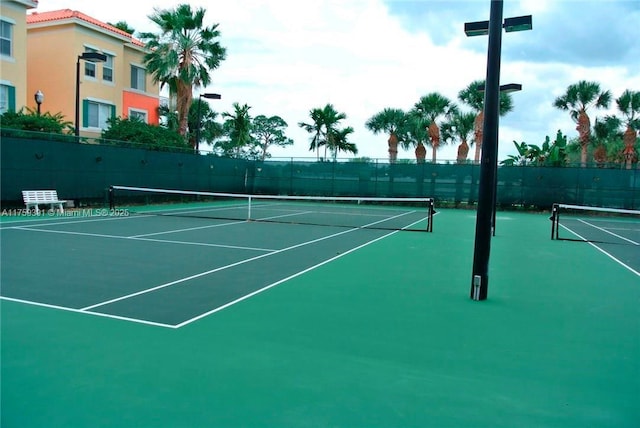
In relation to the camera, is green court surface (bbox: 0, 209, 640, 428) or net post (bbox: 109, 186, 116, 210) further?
net post (bbox: 109, 186, 116, 210)

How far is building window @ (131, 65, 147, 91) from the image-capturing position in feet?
95.6

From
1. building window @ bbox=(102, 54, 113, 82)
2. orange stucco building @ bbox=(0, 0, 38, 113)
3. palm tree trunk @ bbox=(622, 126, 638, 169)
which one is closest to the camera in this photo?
orange stucco building @ bbox=(0, 0, 38, 113)

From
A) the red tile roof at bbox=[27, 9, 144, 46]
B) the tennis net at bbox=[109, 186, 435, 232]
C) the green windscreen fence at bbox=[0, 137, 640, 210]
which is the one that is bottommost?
the tennis net at bbox=[109, 186, 435, 232]

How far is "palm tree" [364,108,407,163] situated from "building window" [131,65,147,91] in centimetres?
1511

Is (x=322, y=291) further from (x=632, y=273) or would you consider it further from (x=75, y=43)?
(x=75, y=43)

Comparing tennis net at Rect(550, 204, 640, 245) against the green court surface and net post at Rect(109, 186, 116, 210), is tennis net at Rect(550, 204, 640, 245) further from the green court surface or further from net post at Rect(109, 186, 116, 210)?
net post at Rect(109, 186, 116, 210)

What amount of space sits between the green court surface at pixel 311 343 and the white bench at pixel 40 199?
7362mm

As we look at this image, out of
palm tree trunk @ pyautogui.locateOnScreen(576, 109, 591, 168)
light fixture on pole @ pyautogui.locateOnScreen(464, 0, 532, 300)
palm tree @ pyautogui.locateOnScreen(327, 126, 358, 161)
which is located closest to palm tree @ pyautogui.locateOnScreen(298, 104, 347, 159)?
palm tree @ pyautogui.locateOnScreen(327, 126, 358, 161)

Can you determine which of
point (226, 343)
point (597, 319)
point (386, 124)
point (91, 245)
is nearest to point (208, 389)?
point (226, 343)

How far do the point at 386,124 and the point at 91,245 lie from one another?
28.4 meters

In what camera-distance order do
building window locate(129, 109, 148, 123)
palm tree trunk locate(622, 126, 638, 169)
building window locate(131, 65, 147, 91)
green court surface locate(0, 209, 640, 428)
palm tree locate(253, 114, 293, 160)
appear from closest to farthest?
1. green court surface locate(0, 209, 640, 428)
2. building window locate(129, 109, 148, 123)
3. building window locate(131, 65, 147, 91)
4. palm tree trunk locate(622, 126, 638, 169)
5. palm tree locate(253, 114, 293, 160)

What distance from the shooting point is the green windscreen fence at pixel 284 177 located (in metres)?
17.1

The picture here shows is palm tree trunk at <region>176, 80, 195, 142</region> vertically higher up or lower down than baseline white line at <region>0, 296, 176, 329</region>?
higher up

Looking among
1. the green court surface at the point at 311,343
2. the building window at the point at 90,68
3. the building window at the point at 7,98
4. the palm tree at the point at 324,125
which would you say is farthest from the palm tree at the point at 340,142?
the green court surface at the point at 311,343
